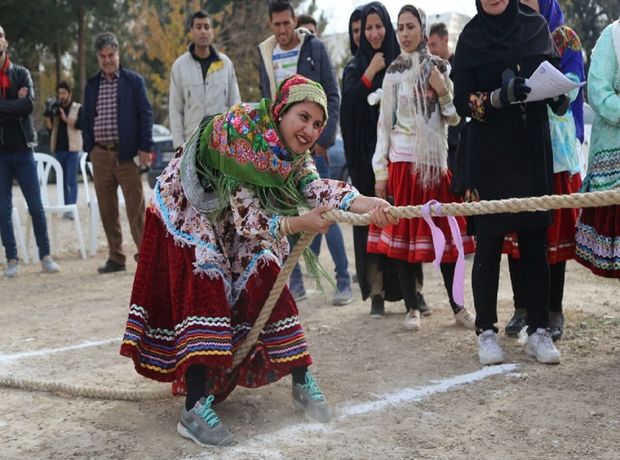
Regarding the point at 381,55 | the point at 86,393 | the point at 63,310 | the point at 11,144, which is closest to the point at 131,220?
the point at 11,144

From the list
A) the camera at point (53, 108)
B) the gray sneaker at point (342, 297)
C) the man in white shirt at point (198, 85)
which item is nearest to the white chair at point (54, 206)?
the man in white shirt at point (198, 85)

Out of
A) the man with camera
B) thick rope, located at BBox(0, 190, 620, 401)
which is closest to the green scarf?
thick rope, located at BBox(0, 190, 620, 401)

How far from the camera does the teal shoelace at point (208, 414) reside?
3.60 m

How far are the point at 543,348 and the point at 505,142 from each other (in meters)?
A: 1.09

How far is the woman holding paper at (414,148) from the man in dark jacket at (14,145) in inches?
152

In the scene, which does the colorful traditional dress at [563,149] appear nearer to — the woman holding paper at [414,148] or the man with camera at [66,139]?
the woman holding paper at [414,148]

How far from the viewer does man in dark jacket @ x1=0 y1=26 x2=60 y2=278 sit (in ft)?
26.0

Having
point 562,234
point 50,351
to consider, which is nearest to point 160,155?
point 50,351

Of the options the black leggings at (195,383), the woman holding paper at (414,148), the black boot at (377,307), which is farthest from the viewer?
the black boot at (377,307)

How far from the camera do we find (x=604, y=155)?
4703 mm

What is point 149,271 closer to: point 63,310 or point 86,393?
point 86,393

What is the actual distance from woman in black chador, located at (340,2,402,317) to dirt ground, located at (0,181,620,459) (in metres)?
0.24

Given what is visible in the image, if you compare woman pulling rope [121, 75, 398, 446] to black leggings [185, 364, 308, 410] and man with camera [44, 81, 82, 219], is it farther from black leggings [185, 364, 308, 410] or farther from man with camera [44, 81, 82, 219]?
man with camera [44, 81, 82, 219]

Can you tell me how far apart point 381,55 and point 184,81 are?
2.12m
